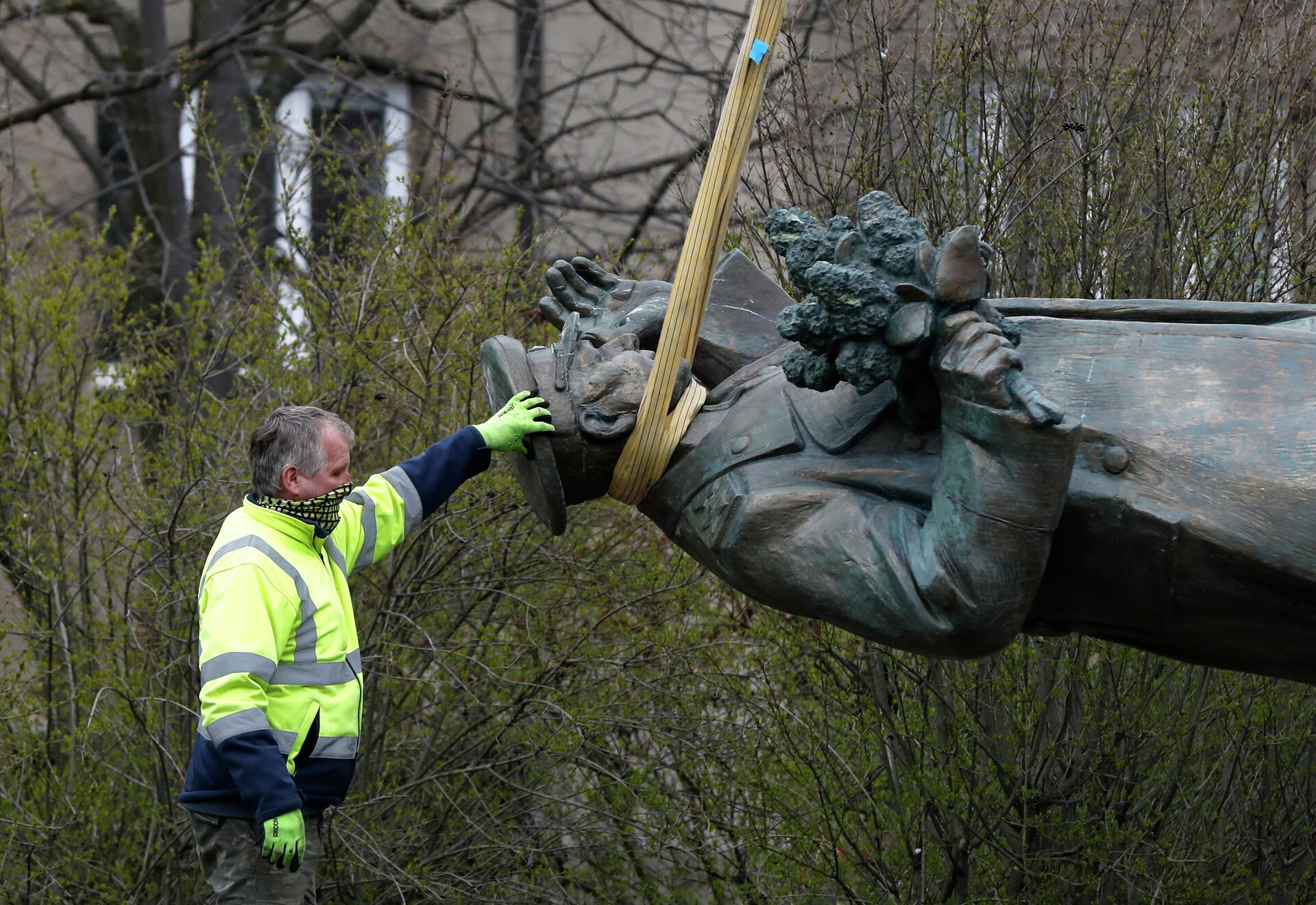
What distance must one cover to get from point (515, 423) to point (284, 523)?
0.73m

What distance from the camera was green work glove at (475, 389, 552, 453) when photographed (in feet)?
10.3

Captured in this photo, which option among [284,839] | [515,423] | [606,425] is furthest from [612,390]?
[284,839]

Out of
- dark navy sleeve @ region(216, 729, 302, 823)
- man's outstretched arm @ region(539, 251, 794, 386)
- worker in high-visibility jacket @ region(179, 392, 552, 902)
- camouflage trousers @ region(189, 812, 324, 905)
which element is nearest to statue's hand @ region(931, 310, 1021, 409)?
man's outstretched arm @ region(539, 251, 794, 386)

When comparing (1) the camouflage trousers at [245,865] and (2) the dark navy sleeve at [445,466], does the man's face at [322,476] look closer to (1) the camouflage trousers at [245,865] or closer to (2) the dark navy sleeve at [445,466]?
(2) the dark navy sleeve at [445,466]

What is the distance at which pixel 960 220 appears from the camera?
5855 mm

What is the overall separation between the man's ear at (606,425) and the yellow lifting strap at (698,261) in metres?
0.02

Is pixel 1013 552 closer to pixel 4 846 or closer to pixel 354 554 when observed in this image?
pixel 354 554

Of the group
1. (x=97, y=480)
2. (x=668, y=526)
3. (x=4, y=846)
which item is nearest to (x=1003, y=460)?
(x=668, y=526)

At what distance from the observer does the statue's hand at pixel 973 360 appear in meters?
2.69

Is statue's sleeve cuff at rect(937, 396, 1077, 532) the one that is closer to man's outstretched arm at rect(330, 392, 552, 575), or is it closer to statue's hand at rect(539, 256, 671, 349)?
statue's hand at rect(539, 256, 671, 349)

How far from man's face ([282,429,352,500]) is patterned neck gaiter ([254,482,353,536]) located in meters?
0.01

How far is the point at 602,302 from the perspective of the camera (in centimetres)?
345

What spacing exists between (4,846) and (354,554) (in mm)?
2671

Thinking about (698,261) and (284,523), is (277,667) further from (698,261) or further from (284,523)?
(698,261)
